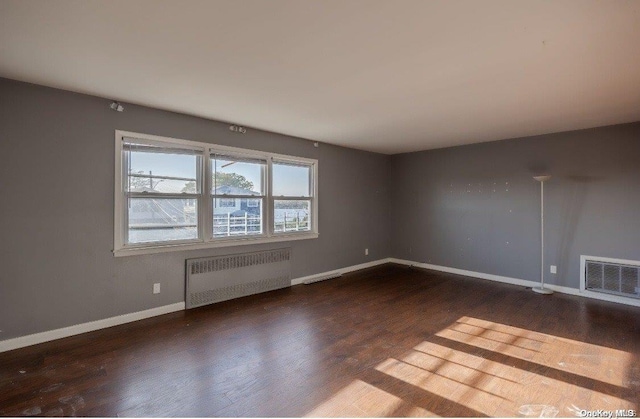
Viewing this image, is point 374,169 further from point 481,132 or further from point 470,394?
point 470,394

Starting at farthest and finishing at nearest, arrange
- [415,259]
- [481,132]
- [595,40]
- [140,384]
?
[415,259] < [481,132] < [140,384] < [595,40]

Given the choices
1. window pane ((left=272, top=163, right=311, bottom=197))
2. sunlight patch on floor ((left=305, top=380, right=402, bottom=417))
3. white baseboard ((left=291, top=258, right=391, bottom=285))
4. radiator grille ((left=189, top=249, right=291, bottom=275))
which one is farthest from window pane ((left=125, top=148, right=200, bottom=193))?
sunlight patch on floor ((left=305, top=380, right=402, bottom=417))

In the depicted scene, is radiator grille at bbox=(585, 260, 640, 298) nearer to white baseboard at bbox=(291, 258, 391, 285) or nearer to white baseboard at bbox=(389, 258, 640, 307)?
white baseboard at bbox=(389, 258, 640, 307)

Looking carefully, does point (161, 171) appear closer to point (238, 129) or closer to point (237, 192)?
point (237, 192)

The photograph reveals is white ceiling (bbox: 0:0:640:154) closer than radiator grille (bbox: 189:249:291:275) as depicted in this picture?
Yes

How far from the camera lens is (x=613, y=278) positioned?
4.08m

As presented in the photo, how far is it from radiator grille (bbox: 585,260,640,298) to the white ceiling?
2.04m

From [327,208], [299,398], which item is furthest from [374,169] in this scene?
[299,398]

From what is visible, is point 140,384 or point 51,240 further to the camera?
point 51,240

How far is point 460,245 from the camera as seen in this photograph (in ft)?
18.2

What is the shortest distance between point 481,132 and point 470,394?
148 inches

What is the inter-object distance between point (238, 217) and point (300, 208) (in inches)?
45.3

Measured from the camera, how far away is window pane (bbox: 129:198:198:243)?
337 cm

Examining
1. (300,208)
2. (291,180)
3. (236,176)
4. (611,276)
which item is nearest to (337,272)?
(300,208)
